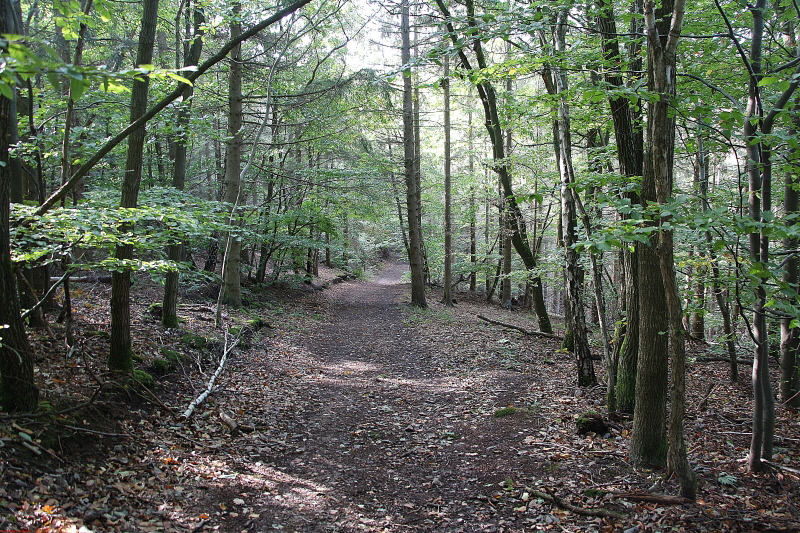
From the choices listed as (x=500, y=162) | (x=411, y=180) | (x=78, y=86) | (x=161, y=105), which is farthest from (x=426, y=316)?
(x=78, y=86)

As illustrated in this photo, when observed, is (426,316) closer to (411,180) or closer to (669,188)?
(411,180)

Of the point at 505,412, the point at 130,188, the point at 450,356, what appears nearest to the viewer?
the point at 130,188

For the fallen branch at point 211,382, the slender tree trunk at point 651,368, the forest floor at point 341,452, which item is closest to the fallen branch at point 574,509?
the forest floor at point 341,452

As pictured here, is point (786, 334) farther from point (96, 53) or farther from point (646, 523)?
point (96, 53)

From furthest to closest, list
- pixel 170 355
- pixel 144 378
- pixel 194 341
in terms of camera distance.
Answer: pixel 194 341
pixel 170 355
pixel 144 378

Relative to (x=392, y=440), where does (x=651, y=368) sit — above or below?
above

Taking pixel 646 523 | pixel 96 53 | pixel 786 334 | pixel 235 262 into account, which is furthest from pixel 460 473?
pixel 96 53

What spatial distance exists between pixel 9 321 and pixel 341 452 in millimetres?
3618

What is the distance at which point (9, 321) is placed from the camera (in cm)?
391

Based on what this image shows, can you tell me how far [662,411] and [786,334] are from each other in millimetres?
2816

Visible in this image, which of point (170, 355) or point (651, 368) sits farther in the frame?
point (170, 355)

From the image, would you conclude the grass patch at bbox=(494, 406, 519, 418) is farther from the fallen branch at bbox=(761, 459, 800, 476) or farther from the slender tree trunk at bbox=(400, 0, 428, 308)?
the slender tree trunk at bbox=(400, 0, 428, 308)

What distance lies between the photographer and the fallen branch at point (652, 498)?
3992mm

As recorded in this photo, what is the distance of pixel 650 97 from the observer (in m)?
3.67
